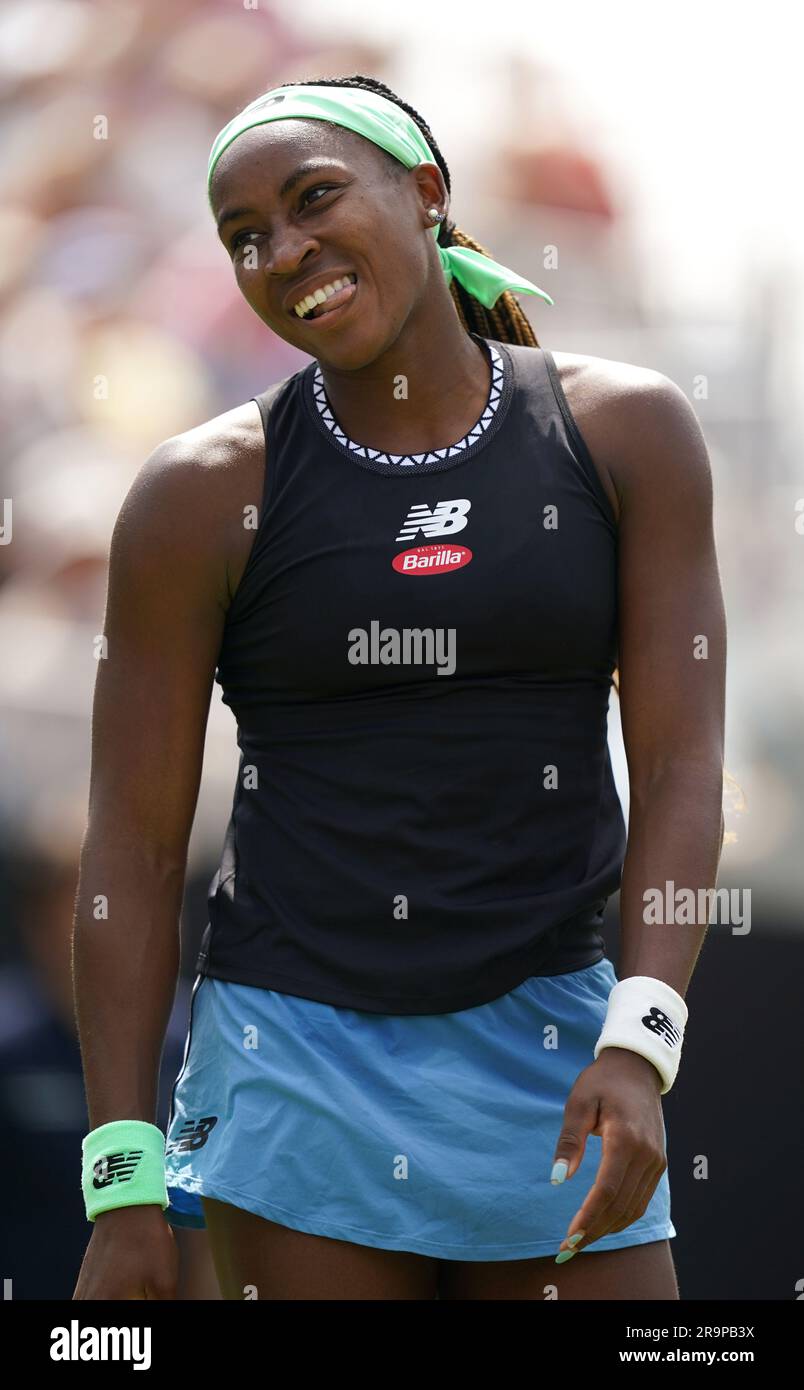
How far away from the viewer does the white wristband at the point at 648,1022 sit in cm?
156

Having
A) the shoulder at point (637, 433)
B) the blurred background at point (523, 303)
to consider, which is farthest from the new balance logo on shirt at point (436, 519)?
the blurred background at point (523, 303)

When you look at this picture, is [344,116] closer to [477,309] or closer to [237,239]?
[237,239]

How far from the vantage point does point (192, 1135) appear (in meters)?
1.76

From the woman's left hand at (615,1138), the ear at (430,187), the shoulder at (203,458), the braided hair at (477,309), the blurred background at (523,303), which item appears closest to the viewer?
the woman's left hand at (615,1138)

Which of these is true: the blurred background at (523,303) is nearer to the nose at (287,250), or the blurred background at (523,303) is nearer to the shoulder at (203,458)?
the shoulder at (203,458)

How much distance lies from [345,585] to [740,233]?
62.9 inches

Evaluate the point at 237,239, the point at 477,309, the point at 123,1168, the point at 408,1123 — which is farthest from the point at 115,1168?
the point at 477,309

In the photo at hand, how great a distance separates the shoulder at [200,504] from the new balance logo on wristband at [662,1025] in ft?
1.94

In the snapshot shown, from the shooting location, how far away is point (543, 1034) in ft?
5.61

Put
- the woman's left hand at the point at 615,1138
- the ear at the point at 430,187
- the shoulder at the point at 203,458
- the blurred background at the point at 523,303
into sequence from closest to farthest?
the woman's left hand at the point at 615,1138
the shoulder at the point at 203,458
the ear at the point at 430,187
the blurred background at the point at 523,303

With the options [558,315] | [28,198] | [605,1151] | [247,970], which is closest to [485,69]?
[558,315]

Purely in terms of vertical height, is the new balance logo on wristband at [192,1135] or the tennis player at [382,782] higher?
the tennis player at [382,782]

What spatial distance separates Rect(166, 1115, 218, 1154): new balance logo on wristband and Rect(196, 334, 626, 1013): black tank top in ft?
0.51

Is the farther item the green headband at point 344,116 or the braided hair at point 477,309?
the braided hair at point 477,309
